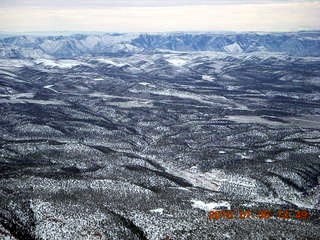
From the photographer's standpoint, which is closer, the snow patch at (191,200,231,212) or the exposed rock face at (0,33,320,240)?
the exposed rock face at (0,33,320,240)

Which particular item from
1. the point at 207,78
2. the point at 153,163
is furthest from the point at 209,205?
the point at 207,78

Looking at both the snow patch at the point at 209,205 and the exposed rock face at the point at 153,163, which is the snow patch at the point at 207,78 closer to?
the exposed rock face at the point at 153,163

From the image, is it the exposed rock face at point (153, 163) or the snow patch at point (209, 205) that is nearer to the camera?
the exposed rock face at point (153, 163)

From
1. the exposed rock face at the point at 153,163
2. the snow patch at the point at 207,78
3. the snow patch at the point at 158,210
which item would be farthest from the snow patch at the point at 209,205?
the snow patch at the point at 207,78

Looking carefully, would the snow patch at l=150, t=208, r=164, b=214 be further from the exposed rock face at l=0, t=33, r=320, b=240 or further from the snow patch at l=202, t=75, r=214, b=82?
the snow patch at l=202, t=75, r=214, b=82

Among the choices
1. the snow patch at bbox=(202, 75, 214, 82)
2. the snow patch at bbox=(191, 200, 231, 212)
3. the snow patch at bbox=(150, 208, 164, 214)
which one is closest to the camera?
the snow patch at bbox=(150, 208, 164, 214)

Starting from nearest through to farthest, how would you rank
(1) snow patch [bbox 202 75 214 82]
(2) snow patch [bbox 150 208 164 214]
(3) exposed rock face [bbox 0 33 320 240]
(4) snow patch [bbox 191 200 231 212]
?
(3) exposed rock face [bbox 0 33 320 240] < (2) snow patch [bbox 150 208 164 214] < (4) snow patch [bbox 191 200 231 212] < (1) snow patch [bbox 202 75 214 82]

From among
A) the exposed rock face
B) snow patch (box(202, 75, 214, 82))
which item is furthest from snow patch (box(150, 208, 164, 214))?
snow patch (box(202, 75, 214, 82))

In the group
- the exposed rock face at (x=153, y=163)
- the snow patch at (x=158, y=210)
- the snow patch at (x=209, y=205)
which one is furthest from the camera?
the snow patch at (x=209, y=205)

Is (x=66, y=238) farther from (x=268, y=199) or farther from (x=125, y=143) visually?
(x=125, y=143)

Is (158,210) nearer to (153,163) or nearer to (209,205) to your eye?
(209,205)

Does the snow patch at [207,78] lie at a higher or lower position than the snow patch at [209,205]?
lower
